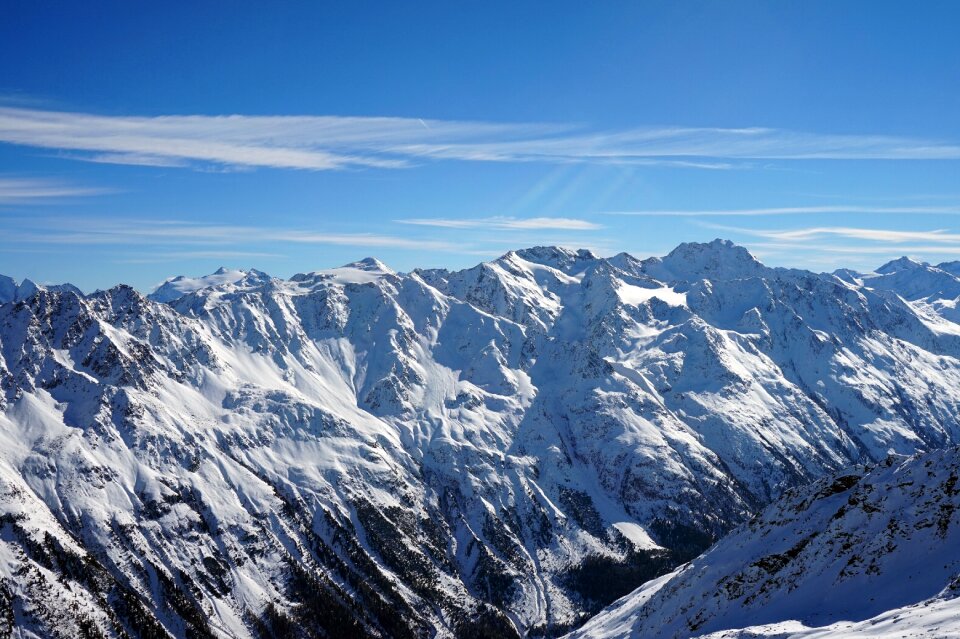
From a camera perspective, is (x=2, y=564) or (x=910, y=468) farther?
(x=2, y=564)

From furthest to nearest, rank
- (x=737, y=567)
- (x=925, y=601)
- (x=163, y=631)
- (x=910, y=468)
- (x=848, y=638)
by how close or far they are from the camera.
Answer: (x=163, y=631), (x=737, y=567), (x=910, y=468), (x=925, y=601), (x=848, y=638)

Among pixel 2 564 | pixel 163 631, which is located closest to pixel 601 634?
pixel 163 631

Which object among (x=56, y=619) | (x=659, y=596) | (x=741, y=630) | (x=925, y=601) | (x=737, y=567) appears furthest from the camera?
(x=56, y=619)

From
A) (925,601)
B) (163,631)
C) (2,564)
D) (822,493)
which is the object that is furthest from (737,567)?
(2,564)

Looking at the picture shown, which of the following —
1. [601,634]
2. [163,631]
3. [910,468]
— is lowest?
[163,631]

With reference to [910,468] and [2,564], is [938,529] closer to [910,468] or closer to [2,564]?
[910,468]

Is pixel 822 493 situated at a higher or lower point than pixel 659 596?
higher
